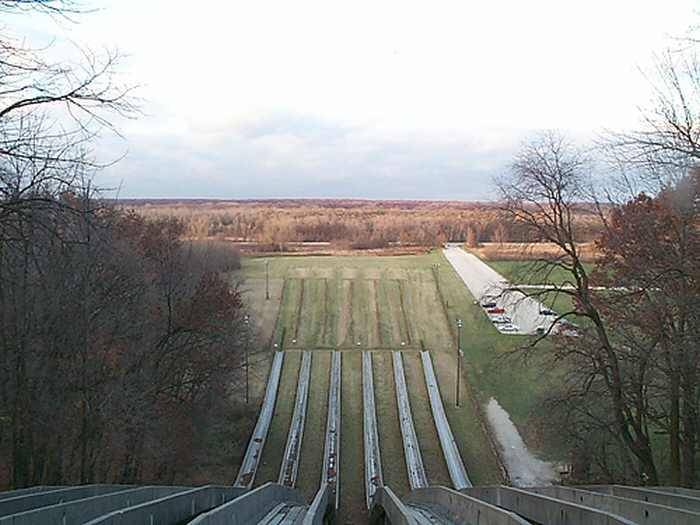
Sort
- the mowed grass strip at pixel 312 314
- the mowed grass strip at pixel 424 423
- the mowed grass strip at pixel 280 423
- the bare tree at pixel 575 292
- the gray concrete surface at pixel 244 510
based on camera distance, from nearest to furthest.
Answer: the gray concrete surface at pixel 244 510
the bare tree at pixel 575 292
the mowed grass strip at pixel 424 423
the mowed grass strip at pixel 280 423
the mowed grass strip at pixel 312 314

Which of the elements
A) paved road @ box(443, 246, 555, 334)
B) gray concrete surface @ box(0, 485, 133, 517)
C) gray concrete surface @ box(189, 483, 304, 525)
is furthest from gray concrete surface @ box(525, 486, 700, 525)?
paved road @ box(443, 246, 555, 334)

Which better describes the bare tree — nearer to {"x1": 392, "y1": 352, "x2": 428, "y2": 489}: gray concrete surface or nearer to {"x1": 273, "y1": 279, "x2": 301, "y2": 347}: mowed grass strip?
{"x1": 392, "y1": 352, "x2": 428, "y2": 489}: gray concrete surface

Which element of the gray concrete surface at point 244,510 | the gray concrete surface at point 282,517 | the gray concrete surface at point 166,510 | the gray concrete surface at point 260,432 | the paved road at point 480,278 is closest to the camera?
the gray concrete surface at point 166,510

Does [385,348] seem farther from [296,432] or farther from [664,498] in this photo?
[664,498]

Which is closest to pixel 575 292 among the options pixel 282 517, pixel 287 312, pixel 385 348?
pixel 282 517

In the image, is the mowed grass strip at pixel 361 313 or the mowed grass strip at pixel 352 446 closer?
the mowed grass strip at pixel 352 446

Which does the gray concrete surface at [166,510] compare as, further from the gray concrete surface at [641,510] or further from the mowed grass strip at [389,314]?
the mowed grass strip at [389,314]

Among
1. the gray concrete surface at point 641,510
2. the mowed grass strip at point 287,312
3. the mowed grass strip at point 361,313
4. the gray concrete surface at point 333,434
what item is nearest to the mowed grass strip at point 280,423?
the gray concrete surface at point 333,434
